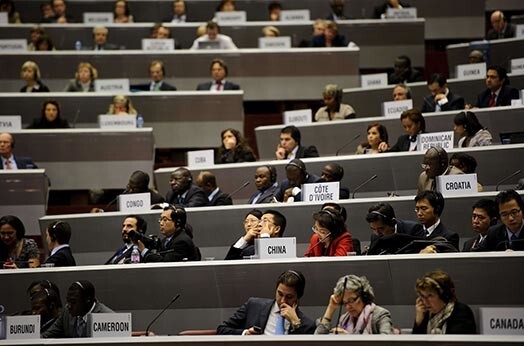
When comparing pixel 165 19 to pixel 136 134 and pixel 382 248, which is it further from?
pixel 382 248

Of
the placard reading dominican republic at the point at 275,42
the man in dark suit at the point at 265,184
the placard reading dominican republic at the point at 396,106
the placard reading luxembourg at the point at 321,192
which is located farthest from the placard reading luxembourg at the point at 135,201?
the placard reading dominican republic at the point at 275,42

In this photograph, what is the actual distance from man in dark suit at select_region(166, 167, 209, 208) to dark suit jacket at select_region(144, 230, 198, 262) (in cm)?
105

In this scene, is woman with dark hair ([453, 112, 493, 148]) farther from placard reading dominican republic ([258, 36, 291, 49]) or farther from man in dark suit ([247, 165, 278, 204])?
placard reading dominican republic ([258, 36, 291, 49])

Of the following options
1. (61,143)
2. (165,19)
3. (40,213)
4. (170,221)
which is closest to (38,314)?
(170,221)

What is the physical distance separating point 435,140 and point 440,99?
132 cm

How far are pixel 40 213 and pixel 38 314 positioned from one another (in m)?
2.80

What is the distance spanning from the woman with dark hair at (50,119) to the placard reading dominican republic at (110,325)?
419 centimetres

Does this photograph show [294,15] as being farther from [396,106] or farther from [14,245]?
[14,245]

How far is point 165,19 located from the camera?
12.7m

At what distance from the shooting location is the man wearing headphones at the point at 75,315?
5.92 m

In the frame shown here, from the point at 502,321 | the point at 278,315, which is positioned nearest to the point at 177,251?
the point at 278,315

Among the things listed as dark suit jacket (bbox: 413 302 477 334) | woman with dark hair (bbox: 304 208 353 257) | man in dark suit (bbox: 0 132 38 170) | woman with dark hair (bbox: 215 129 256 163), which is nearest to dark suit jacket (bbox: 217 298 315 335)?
woman with dark hair (bbox: 304 208 353 257)

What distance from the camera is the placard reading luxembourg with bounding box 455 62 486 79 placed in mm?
10039

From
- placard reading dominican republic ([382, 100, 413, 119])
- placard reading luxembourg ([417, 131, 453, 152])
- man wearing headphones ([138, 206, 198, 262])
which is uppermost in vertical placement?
placard reading dominican republic ([382, 100, 413, 119])
